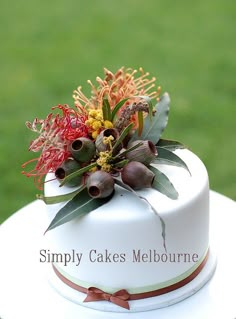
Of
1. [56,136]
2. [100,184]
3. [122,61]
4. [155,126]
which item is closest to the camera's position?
[100,184]

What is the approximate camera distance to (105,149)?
1.83 meters

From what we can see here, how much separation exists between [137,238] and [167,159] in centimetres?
25

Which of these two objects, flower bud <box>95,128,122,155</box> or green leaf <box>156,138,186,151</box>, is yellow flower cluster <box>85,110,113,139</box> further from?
green leaf <box>156,138,186,151</box>

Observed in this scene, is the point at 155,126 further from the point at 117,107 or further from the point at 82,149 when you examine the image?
the point at 82,149

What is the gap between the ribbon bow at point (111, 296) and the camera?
1844 millimetres

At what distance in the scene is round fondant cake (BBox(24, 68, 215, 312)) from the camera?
5.83 ft

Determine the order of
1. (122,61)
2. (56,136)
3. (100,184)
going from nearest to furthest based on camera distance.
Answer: (100,184) < (56,136) < (122,61)

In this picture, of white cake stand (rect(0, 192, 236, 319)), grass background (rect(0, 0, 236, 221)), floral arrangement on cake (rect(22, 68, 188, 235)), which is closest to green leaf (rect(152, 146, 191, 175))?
floral arrangement on cake (rect(22, 68, 188, 235))

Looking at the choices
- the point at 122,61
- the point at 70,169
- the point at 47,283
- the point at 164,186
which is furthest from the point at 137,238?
the point at 122,61

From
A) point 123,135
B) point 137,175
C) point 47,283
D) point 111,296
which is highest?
point 123,135

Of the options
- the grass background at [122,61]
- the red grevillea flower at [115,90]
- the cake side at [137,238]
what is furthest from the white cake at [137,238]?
the grass background at [122,61]

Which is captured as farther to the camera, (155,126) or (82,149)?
(155,126)

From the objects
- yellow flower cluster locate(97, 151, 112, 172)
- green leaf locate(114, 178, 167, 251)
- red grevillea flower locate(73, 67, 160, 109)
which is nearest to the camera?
green leaf locate(114, 178, 167, 251)

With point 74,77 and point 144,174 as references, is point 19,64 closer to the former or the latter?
point 74,77
